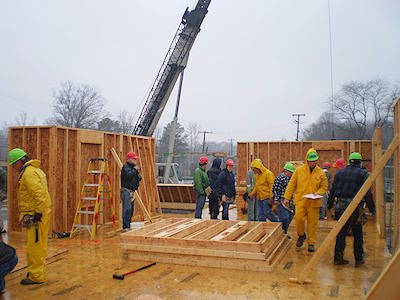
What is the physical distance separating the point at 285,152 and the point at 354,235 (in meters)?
6.83

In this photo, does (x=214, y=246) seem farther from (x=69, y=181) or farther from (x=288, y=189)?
(x=69, y=181)

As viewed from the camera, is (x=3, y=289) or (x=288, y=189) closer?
(x=3, y=289)

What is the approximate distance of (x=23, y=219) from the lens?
198 inches

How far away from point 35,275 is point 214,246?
2.85 m

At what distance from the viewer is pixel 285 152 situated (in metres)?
12.8

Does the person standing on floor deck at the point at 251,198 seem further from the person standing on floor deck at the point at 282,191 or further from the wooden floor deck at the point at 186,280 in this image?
the wooden floor deck at the point at 186,280

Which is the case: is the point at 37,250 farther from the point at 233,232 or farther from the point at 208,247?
the point at 233,232

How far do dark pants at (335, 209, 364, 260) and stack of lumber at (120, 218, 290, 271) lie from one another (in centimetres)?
106

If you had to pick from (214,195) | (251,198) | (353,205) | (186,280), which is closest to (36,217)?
(186,280)

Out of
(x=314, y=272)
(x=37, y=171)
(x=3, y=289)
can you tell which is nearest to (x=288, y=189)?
(x=314, y=272)

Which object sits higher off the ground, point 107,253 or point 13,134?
point 13,134

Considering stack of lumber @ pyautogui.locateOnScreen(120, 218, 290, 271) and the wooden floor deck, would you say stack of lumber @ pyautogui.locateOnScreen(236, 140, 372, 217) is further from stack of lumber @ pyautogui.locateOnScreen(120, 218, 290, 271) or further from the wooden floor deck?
the wooden floor deck

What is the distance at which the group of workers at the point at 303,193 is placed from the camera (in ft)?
20.4

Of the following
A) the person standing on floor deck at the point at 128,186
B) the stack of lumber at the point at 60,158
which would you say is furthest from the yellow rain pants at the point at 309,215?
the stack of lumber at the point at 60,158
